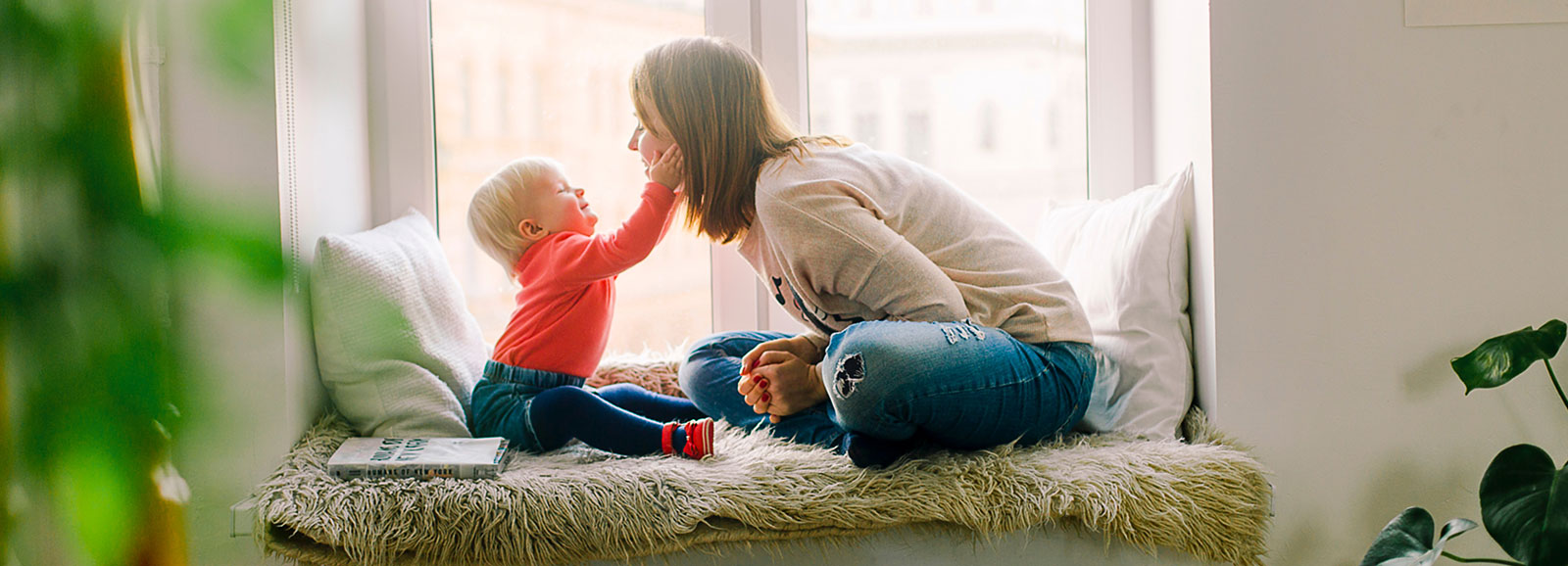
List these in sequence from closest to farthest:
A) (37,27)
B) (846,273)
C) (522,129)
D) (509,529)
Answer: (37,27) → (509,529) → (846,273) → (522,129)

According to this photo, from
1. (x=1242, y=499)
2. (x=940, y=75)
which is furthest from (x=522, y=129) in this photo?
(x=1242, y=499)

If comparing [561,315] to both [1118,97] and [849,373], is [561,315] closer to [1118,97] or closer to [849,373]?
[849,373]

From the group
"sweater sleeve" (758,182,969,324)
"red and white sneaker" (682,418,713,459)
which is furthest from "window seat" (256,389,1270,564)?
"sweater sleeve" (758,182,969,324)

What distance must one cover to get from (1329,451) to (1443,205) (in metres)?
0.37

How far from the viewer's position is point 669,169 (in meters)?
1.43

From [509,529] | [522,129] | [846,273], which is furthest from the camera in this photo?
[522,129]

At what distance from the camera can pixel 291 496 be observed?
1141mm

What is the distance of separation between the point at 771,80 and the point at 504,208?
0.56m

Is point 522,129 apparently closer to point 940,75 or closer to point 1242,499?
point 940,75

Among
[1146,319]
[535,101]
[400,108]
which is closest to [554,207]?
[535,101]

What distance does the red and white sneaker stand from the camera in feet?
4.29

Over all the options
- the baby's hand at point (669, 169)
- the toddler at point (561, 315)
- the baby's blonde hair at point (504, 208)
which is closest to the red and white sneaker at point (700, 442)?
the toddler at point (561, 315)

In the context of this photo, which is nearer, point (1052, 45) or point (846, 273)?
point (846, 273)

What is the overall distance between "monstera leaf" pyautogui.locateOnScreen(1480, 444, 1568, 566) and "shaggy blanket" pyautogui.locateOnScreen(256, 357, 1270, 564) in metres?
0.26
